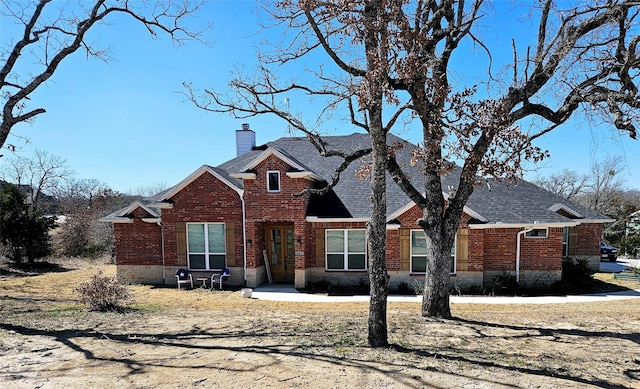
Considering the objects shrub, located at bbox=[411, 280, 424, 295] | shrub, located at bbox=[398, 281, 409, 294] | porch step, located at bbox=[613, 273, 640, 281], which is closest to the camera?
shrub, located at bbox=[411, 280, 424, 295]

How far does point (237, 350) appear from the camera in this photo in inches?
210

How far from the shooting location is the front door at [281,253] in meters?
14.7

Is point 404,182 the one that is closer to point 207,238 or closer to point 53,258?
point 207,238

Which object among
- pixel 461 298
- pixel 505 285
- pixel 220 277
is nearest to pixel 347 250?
pixel 461 298

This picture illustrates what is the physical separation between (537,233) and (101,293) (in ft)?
47.5

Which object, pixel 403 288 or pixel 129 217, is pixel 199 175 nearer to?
pixel 129 217

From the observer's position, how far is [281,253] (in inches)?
582

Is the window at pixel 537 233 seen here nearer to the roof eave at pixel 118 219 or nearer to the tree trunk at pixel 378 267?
the tree trunk at pixel 378 267

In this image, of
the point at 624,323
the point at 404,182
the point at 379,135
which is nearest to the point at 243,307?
the point at 404,182

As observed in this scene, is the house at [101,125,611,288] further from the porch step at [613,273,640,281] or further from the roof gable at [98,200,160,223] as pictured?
the porch step at [613,273,640,281]

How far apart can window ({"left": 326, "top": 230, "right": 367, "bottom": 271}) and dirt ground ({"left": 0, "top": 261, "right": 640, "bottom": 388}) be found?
473cm

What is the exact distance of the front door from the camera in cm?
1470

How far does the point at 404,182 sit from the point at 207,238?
9274mm

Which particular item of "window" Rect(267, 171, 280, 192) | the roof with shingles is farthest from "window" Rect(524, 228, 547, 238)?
"window" Rect(267, 171, 280, 192)
